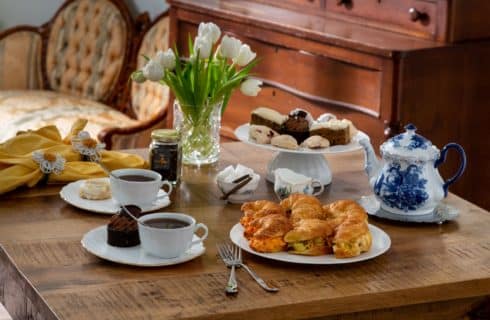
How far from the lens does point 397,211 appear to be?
2.42m

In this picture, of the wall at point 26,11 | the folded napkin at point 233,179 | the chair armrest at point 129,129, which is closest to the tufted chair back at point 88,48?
the wall at point 26,11

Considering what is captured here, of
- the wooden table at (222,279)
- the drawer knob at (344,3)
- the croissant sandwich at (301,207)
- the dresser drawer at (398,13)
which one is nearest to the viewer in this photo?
the wooden table at (222,279)

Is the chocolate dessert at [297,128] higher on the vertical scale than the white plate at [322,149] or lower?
higher

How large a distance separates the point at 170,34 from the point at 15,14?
4.74 ft

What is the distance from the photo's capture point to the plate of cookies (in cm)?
260

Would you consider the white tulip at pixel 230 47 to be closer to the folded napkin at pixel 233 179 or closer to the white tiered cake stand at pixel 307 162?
the white tiered cake stand at pixel 307 162

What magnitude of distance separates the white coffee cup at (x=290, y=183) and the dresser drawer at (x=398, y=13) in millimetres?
1218

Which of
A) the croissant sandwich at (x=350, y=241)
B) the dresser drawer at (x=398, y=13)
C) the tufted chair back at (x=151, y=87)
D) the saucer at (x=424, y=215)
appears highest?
the dresser drawer at (x=398, y=13)

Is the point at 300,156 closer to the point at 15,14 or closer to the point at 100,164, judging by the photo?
the point at 100,164

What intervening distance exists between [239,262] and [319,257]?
16 cm

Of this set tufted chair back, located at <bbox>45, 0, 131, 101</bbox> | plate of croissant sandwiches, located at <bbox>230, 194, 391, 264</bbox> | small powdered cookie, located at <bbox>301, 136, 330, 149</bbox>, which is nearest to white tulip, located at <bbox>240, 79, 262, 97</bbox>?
small powdered cookie, located at <bbox>301, 136, 330, 149</bbox>

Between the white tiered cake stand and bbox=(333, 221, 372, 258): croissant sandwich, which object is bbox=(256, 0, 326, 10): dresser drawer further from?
bbox=(333, 221, 372, 258): croissant sandwich

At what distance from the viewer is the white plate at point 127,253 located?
2.08 metres

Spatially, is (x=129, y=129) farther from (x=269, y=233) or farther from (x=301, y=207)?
(x=269, y=233)
